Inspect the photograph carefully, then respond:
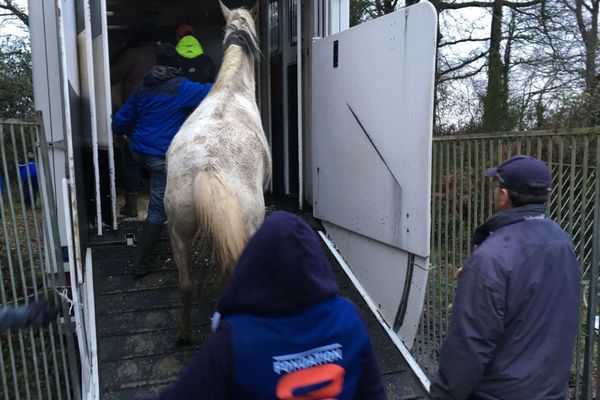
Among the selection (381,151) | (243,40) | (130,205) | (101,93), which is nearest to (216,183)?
(381,151)

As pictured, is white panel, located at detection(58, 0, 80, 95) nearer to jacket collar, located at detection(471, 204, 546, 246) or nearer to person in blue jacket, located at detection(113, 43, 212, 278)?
person in blue jacket, located at detection(113, 43, 212, 278)

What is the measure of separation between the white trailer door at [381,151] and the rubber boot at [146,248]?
5.31ft

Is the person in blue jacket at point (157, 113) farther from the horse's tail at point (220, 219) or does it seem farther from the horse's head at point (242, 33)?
the horse's tail at point (220, 219)

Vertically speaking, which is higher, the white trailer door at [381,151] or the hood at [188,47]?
the hood at [188,47]

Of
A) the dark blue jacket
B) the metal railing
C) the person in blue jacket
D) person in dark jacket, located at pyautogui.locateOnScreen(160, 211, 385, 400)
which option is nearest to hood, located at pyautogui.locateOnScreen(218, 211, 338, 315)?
person in dark jacket, located at pyautogui.locateOnScreen(160, 211, 385, 400)

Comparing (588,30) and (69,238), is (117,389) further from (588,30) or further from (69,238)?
(588,30)

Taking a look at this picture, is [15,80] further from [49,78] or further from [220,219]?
[220,219]

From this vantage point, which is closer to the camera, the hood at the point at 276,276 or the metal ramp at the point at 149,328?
the hood at the point at 276,276

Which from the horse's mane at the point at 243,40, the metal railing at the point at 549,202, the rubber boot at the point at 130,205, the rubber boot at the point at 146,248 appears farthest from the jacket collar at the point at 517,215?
the rubber boot at the point at 130,205

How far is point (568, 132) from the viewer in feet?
10.5

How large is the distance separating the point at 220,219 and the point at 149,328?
1288 mm

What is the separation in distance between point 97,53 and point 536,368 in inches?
162

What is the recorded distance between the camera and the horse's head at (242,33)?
4.54 m

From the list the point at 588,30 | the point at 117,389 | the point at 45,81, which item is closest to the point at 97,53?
the point at 45,81
